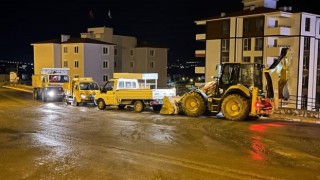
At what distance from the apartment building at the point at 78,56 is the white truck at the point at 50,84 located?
27696mm

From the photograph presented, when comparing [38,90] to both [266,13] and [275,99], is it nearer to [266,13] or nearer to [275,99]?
[275,99]

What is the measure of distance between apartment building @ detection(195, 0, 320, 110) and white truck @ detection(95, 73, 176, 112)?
28.2 meters

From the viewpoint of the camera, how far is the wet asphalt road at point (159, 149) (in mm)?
8844

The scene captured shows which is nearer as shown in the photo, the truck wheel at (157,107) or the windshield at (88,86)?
the truck wheel at (157,107)

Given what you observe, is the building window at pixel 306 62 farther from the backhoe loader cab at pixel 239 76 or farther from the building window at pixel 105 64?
the backhoe loader cab at pixel 239 76

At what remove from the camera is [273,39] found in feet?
161

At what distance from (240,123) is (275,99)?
2123mm

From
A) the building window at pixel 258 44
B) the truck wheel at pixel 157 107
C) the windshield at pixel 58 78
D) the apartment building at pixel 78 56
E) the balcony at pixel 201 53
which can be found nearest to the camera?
the truck wheel at pixel 157 107

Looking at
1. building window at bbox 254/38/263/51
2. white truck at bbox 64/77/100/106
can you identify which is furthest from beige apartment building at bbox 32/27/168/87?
white truck at bbox 64/77/100/106

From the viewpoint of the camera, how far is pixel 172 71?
17500cm

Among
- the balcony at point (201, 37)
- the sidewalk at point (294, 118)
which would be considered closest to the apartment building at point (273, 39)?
the balcony at point (201, 37)

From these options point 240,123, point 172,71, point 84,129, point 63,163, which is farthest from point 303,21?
point 172,71

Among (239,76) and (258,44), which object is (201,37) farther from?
(239,76)

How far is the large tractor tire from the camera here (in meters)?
18.5
